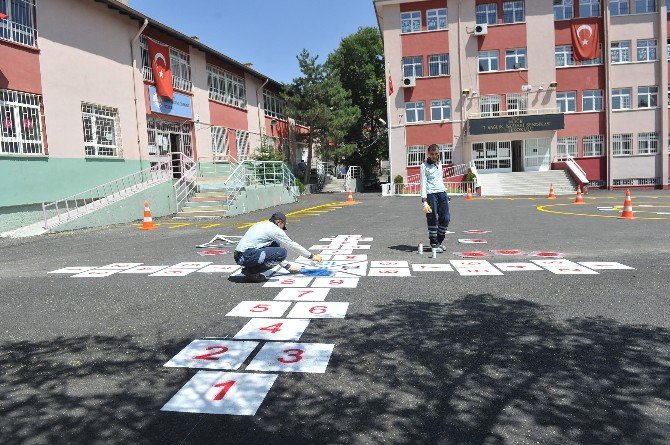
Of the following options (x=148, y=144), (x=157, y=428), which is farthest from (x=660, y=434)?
(x=148, y=144)

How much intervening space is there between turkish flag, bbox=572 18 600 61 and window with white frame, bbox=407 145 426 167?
12.3 metres

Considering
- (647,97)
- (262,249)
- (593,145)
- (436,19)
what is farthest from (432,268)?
(647,97)

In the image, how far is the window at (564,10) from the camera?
34.2 metres

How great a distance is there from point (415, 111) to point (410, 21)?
21.0 ft

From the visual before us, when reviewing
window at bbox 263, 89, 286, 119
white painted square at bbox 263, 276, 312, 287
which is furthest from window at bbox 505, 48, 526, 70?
white painted square at bbox 263, 276, 312, 287

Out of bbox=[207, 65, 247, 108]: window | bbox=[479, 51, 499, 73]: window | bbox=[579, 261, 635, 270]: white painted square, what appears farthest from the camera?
bbox=[479, 51, 499, 73]: window

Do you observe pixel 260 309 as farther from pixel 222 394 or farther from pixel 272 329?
pixel 222 394

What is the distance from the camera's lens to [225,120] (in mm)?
29672

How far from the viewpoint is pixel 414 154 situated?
3606 cm

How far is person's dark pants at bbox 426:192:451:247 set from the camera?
30.9ft

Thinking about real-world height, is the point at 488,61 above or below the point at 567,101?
above

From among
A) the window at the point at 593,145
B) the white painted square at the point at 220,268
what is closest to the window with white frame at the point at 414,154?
the window at the point at 593,145

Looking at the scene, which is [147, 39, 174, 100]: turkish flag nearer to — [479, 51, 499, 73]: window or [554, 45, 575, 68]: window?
[479, 51, 499, 73]: window

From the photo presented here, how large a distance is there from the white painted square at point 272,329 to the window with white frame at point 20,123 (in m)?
14.2
